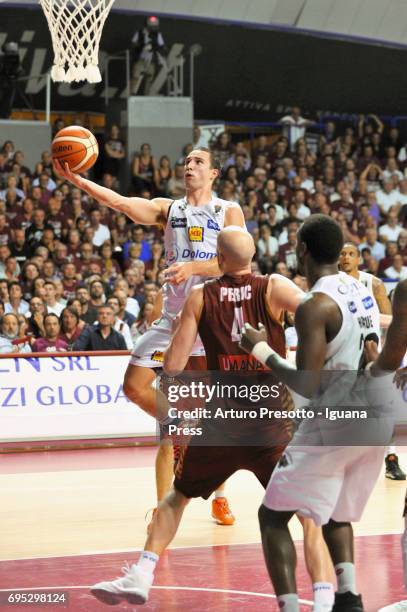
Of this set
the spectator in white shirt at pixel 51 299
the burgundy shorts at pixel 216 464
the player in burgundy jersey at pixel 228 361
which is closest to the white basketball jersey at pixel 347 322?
the player in burgundy jersey at pixel 228 361

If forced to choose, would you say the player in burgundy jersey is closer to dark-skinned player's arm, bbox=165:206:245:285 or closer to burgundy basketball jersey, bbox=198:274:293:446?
burgundy basketball jersey, bbox=198:274:293:446

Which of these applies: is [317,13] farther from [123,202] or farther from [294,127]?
[123,202]

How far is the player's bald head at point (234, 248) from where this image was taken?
5574mm

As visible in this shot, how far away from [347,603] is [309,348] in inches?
48.6

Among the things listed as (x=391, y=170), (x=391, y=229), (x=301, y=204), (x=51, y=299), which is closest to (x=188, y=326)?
(x=51, y=299)

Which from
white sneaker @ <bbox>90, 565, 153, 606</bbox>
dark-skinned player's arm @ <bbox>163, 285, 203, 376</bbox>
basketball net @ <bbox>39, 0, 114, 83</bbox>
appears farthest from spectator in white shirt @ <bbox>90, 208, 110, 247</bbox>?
white sneaker @ <bbox>90, 565, 153, 606</bbox>

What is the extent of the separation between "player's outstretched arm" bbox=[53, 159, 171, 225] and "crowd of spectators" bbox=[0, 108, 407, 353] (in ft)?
16.9

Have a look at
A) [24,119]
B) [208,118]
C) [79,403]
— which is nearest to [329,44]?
[208,118]

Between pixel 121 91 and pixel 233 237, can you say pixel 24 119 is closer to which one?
pixel 121 91

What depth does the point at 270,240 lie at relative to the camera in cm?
1794

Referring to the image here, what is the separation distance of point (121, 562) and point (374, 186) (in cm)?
1587

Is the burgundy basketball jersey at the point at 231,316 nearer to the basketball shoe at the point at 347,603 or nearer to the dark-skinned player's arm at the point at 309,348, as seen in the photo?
the dark-skinned player's arm at the point at 309,348

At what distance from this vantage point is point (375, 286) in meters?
9.20

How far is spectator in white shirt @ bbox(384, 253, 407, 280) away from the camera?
17.9 m
